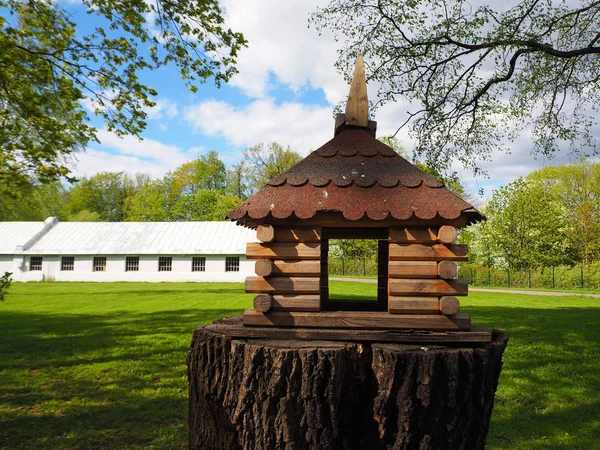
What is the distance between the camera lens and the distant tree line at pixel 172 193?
50.2m

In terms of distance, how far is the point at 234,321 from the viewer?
3977mm

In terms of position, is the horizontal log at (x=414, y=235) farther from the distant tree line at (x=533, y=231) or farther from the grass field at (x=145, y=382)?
the distant tree line at (x=533, y=231)

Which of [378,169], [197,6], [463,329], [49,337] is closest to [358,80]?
[378,169]

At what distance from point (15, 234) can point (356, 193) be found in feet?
133

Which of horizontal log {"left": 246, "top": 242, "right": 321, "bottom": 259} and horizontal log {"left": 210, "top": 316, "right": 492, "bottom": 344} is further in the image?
horizontal log {"left": 246, "top": 242, "right": 321, "bottom": 259}

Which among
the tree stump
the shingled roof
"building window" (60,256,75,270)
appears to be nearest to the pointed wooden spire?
the shingled roof

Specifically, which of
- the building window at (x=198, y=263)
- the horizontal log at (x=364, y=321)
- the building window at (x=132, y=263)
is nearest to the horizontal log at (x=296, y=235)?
the horizontal log at (x=364, y=321)

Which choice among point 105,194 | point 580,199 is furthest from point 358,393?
point 105,194

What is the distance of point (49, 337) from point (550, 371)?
1199cm

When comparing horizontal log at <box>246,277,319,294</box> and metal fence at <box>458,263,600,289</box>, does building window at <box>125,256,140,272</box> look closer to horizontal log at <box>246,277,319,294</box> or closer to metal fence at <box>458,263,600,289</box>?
metal fence at <box>458,263,600,289</box>

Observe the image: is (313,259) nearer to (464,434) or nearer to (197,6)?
(464,434)

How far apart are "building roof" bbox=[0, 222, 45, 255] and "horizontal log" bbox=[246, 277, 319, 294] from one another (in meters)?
37.4

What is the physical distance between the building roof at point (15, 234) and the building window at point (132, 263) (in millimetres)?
8478

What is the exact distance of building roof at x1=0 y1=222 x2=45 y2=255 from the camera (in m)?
33.9
